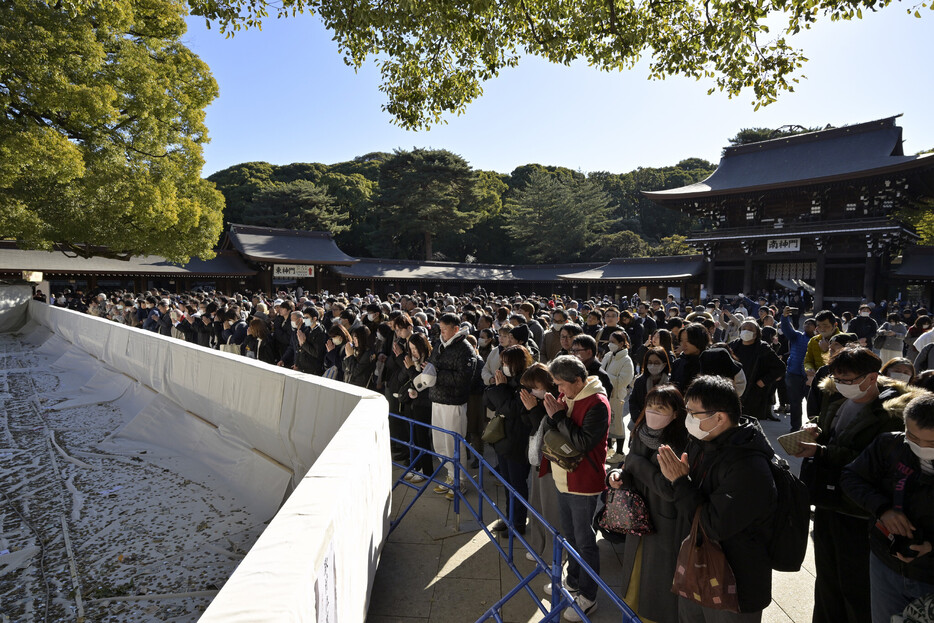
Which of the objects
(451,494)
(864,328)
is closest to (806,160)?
(864,328)

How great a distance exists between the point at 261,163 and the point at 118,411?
4637cm

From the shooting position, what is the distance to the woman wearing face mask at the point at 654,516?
7.62 ft

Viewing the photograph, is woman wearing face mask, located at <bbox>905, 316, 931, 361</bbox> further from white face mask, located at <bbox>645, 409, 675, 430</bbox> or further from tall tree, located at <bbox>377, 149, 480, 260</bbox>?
tall tree, located at <bbox>377, 149, 480, 260</bbox>

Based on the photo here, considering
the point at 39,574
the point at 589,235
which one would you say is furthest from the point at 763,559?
the point at 589,235

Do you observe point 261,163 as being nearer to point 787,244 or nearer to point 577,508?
point 787,244

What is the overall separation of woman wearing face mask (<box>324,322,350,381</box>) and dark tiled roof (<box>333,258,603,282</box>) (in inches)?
878

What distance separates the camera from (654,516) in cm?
237

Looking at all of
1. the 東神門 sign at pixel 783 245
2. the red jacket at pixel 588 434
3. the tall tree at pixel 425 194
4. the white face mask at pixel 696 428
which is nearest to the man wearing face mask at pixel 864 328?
the red jacket at pixel 588 434

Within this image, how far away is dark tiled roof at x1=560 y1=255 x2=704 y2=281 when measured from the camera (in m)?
26.1

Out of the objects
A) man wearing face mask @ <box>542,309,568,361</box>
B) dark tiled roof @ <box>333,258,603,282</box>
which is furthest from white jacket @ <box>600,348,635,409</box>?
dark tiled roof @ <box>333,258,603,282</box>

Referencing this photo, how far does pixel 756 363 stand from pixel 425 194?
33.8m

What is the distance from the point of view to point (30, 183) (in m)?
13.4

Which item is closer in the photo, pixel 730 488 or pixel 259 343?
pixel 730 488

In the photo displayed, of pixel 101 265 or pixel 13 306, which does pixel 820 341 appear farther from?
pixel 101 265
